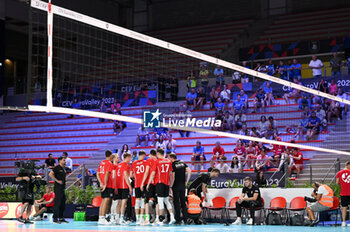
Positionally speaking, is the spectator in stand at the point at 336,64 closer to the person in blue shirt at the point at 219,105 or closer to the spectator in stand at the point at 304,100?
the spectator in stand at the point at 304,100

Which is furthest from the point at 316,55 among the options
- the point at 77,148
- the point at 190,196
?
the point at 190,196

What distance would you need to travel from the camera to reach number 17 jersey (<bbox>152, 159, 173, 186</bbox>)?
559 inches

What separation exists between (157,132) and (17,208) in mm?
6072

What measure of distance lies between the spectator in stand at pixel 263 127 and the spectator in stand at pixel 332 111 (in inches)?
94.5

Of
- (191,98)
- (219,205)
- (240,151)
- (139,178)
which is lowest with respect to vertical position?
(219,205)

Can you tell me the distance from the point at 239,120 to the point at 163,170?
18.7ft

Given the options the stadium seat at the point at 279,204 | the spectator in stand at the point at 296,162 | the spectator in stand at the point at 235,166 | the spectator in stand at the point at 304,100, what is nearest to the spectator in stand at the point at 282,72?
the spectator in stand at the point at 304,100

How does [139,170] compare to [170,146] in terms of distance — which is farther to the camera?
[170,146]

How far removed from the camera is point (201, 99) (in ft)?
69.3

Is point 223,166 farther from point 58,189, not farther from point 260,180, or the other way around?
point 58,189

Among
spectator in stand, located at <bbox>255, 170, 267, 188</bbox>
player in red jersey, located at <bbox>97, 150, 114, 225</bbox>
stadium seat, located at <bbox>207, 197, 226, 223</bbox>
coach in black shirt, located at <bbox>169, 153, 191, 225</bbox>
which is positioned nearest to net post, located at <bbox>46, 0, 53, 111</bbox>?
player in red jersey, located at <bbox>97, 150, 114, 225</bbox>

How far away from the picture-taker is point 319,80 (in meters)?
23.8

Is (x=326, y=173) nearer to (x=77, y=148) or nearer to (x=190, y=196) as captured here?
(x=190, y=196)

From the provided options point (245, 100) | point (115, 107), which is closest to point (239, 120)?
point (245, 100)
